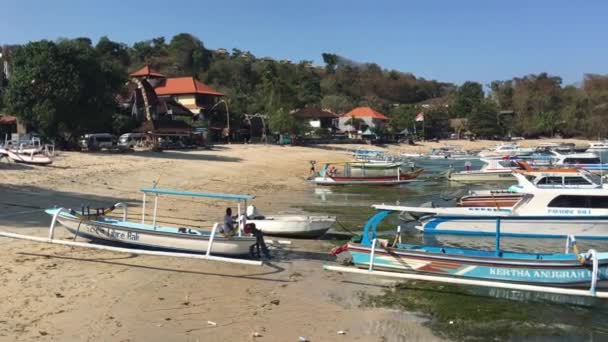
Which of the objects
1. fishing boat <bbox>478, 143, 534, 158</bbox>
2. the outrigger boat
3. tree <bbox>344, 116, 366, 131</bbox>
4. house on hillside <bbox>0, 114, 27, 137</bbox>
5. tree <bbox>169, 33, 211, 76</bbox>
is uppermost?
tree <bbox>169, 33, 211, 76</bbox>

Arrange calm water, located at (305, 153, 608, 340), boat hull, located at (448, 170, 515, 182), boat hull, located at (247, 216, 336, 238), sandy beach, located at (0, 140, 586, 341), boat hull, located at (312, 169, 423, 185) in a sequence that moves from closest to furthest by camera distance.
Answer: sandy beach, located at (0, 140, 586, 341), calm water, located at (305, 153, 608, 340), boat hull, located at (247, 216, 336, 238), boat hull, located at (312, 169, 423, 185), boat hull, located at (448, 170, 515, 182)

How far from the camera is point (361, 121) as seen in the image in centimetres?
11931

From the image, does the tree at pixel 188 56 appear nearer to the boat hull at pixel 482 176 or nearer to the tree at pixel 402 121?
the tree at pixel 402 121

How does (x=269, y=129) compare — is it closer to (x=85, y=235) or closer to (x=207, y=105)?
(x=207, y=105)

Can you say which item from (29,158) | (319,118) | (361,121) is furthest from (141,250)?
(361,121)

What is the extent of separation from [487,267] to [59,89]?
39.6m

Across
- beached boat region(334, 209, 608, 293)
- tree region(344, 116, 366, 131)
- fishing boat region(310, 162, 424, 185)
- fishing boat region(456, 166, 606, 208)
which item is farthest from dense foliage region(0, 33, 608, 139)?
beached boat region(334, 209, 608, 293)

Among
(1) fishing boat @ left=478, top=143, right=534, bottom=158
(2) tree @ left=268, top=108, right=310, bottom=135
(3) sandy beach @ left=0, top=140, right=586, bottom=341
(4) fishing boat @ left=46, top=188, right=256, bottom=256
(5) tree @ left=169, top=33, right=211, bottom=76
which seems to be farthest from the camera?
(5) tree @ left=169, top=33, right=211, bottom=76

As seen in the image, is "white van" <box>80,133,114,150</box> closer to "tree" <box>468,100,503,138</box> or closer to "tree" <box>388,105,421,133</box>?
"tree" <box>388,105,421,133</box>

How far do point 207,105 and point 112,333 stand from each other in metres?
79.7

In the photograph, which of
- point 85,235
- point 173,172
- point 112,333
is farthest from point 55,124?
point 112,333

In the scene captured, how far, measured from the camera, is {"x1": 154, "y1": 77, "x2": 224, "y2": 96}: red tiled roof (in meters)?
86.6

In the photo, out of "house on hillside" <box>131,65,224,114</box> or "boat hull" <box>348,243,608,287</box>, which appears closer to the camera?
"boat hull" <box>348,243,608,287</box>

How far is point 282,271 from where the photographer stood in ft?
48.7
